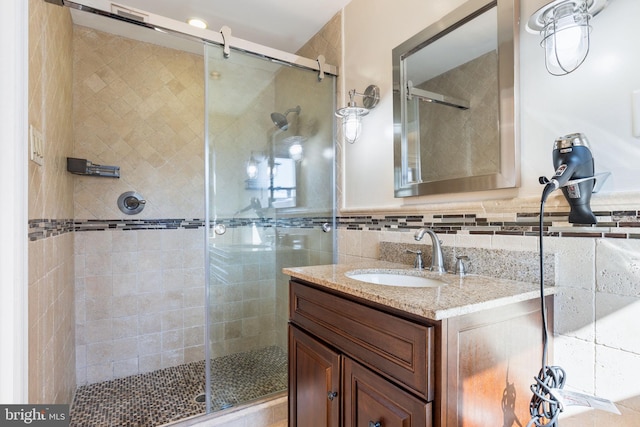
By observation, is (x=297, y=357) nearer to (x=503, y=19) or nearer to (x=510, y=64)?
(x=510, y=64)

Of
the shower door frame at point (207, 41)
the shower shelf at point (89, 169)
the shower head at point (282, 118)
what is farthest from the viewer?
the shower head at point (282, 118)

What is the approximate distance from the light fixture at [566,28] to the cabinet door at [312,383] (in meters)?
1.17

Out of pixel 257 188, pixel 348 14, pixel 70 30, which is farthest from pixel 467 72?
→ pixel 70 30

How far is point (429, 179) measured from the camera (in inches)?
57.9

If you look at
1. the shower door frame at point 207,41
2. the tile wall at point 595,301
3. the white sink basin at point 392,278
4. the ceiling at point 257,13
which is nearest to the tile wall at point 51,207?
the shower door frame at point 207,41

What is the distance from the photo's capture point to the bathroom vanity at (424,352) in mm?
781

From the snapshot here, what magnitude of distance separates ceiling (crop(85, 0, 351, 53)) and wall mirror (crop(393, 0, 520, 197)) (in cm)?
77

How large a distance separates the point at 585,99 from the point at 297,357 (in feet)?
4.45

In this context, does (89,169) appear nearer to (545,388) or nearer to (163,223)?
(163,223)

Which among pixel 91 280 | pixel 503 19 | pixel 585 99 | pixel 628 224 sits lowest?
pixel 91 280

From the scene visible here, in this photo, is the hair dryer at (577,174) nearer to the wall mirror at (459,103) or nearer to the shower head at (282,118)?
the wall mirror at (459,103)

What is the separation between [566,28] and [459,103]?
46 centimetres

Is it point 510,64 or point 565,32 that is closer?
point 565,32

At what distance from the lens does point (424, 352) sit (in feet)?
2.58
